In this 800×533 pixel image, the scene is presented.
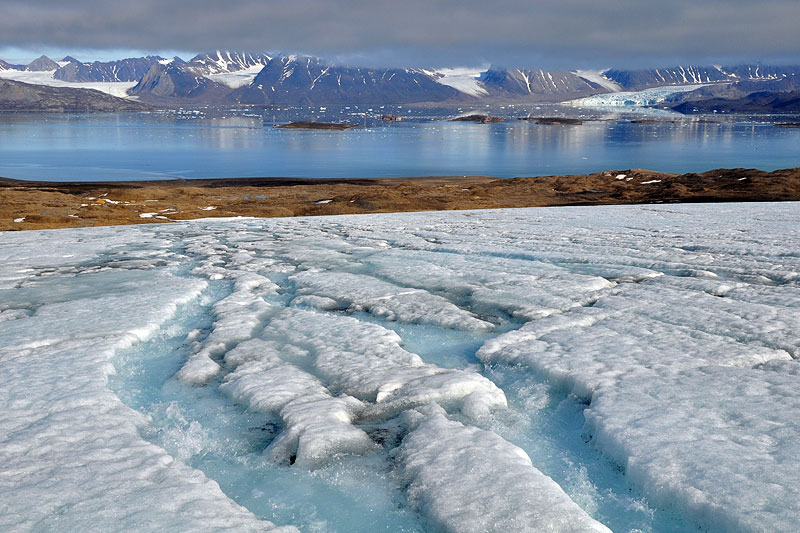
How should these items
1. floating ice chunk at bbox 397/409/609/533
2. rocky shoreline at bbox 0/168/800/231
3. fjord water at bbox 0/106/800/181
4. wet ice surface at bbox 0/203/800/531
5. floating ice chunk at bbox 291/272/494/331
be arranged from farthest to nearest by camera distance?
fjord water at bbox 0/106/800/181 → rocky shoreline at bbox 0/168/800/231 → floating ice chunk at bbox 291/272/494/331 → wet ice surface at bbox 0/203/800/531 → floating ice chunk at bbox 397/409/609/533

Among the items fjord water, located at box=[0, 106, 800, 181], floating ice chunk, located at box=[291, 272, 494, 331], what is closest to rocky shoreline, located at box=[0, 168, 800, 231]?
fjord water, located at box=[0, 106, 800, 181]

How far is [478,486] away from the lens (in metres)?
3.94

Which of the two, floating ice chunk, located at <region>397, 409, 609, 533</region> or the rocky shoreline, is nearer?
floating ice chunk, located at <region>397, 409, 609, 533</region>

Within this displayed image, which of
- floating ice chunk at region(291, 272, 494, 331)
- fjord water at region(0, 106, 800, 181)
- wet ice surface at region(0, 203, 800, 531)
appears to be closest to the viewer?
wet ice surface at region(0, 203, 800, 531)

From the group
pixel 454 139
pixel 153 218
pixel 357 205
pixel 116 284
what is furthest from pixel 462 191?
pixel 454 139

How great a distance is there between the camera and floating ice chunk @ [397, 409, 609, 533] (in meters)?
3.59

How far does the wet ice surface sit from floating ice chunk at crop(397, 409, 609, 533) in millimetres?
15

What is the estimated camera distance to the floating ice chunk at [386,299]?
25.5 ft

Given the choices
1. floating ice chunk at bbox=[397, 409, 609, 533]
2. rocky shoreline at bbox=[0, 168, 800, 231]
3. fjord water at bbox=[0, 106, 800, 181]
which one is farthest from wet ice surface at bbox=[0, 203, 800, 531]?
fjord water at bbox=[0, 106, 800, 181]

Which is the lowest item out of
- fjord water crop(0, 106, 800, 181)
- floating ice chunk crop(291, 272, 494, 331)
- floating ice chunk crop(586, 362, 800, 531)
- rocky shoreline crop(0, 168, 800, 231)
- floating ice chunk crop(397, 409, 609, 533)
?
floating ice chunk crop(397, 409, 609, 533)

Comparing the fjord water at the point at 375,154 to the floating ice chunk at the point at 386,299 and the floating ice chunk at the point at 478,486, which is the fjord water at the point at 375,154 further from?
the floating ice chunk at the point at 478,486

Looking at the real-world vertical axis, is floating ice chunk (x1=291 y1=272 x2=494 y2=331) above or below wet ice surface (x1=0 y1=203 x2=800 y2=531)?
above

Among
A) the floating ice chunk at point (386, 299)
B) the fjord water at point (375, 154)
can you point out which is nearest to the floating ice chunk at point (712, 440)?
the floating ice chunk at point (386, 299)

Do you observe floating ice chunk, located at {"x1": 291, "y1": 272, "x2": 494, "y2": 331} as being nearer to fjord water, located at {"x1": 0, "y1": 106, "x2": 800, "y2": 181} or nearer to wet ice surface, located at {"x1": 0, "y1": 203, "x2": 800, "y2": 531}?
wet ice surface, located at {"x1": 0, "y1": 203, "x2": 800, "y2": 531}
